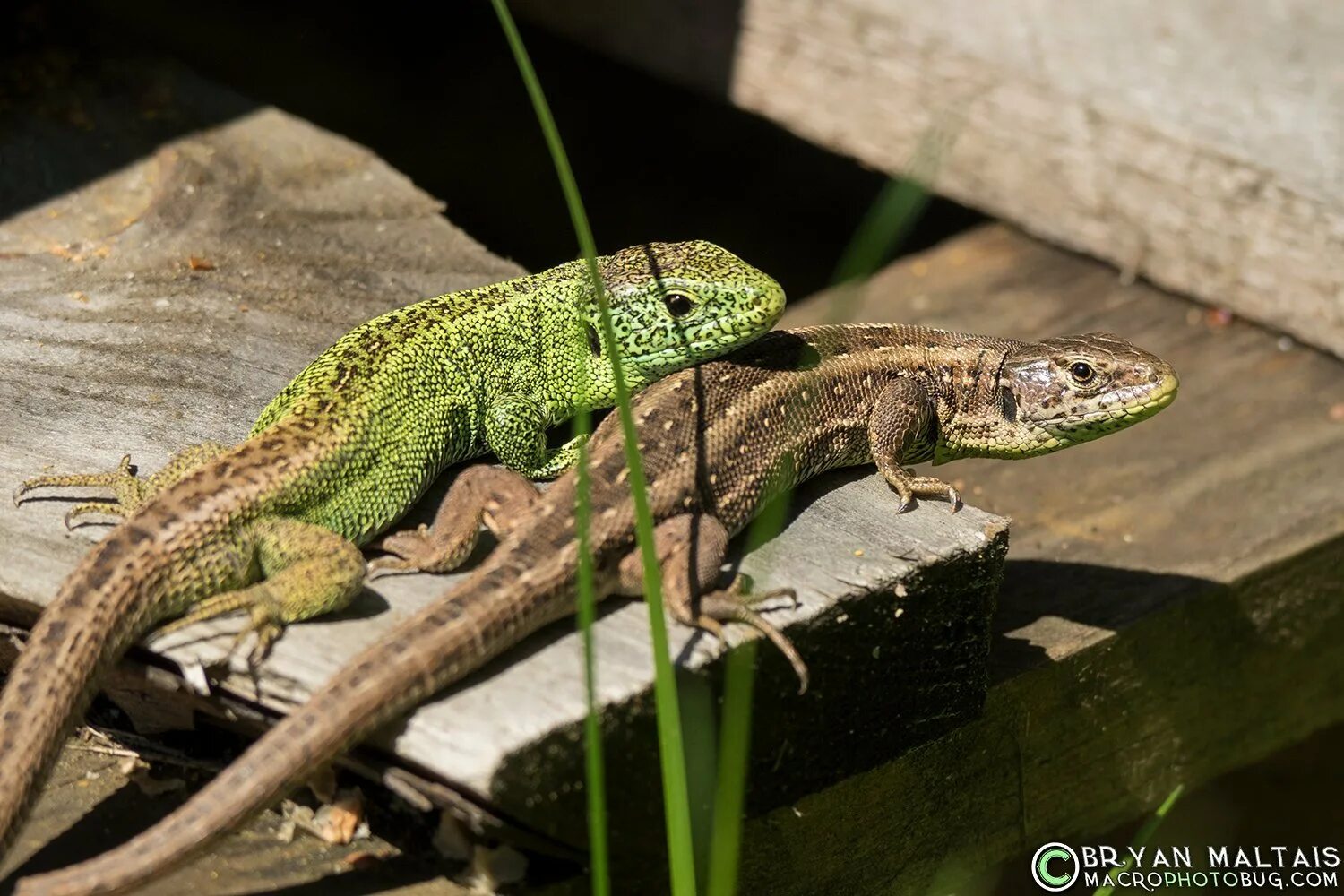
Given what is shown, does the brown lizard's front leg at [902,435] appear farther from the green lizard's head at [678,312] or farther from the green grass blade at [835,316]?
the green grass blade at [835,316]

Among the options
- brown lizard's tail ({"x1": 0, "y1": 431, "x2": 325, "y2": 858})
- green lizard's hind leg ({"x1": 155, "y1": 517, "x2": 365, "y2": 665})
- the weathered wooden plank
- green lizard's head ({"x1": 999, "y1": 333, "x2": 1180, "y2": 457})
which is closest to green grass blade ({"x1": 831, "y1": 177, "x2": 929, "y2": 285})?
green lizard's hind leg ({"x1": 155, "y1": 517, "x2": 365, "y2": 665})

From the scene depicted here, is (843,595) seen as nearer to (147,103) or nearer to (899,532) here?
(899,532)

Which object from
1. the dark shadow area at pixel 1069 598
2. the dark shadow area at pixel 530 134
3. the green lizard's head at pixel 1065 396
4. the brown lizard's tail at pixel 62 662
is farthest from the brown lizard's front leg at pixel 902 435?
the dark shadow area at pixel 530 134

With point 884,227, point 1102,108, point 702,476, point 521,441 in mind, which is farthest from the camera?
point 1102,108

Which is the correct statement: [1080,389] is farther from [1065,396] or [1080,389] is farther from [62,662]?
[62,662]

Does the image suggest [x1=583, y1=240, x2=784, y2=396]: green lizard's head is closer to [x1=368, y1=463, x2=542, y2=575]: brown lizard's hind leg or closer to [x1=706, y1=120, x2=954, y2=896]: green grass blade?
[x1=368, y1=463, x2=542, y2=575]: brown lizard's hind leg

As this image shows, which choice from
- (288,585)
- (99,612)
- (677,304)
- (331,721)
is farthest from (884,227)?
(677,304)

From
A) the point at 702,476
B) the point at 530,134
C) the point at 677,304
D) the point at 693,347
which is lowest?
the point at 702,476
